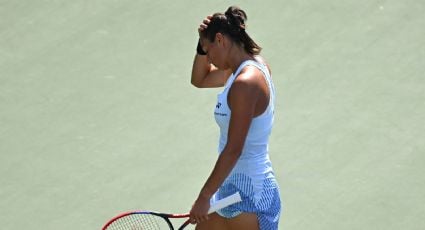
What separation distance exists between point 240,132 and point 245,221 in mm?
451

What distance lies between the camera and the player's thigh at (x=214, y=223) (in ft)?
12.8

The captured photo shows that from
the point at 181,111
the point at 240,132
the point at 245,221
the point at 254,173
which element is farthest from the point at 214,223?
the point at 181,111

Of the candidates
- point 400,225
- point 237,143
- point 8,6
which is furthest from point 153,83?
point 237,143

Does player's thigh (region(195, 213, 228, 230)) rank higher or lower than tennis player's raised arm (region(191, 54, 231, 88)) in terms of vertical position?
lower

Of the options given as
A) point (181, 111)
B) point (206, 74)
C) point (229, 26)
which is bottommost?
point (181, 111)

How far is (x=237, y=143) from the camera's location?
11.7ft

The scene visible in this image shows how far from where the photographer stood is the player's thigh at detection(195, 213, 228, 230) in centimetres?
391

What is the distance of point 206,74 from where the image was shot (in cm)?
429

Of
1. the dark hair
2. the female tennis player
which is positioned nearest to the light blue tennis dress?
the female tennis player

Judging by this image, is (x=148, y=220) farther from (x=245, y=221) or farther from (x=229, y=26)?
(x=229, y=26)

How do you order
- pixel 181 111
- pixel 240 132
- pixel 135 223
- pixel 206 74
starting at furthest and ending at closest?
pixel 181 111 < pixel 206 74 < pixel 135 223 < pixel 240 132

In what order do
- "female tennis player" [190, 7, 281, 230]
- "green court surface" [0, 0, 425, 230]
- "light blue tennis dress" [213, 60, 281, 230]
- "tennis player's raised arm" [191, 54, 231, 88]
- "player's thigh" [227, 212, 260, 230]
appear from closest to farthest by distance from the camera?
"female tennis player" [190, 7, 281, 230], "light blue tennis dress" [213, 60, 281, 230], "player's thigh" [227, 212, 260, 230], "tennis player's raised arm" [191, 54, 231, 88], "green court surface" [0, 0, 425, 230]

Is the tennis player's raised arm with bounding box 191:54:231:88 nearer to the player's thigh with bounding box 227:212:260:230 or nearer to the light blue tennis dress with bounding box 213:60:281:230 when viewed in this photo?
the light blue tennis dress with bounding box 213:60:281:230

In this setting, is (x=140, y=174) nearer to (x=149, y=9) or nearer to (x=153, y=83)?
(x=153, y=83)
